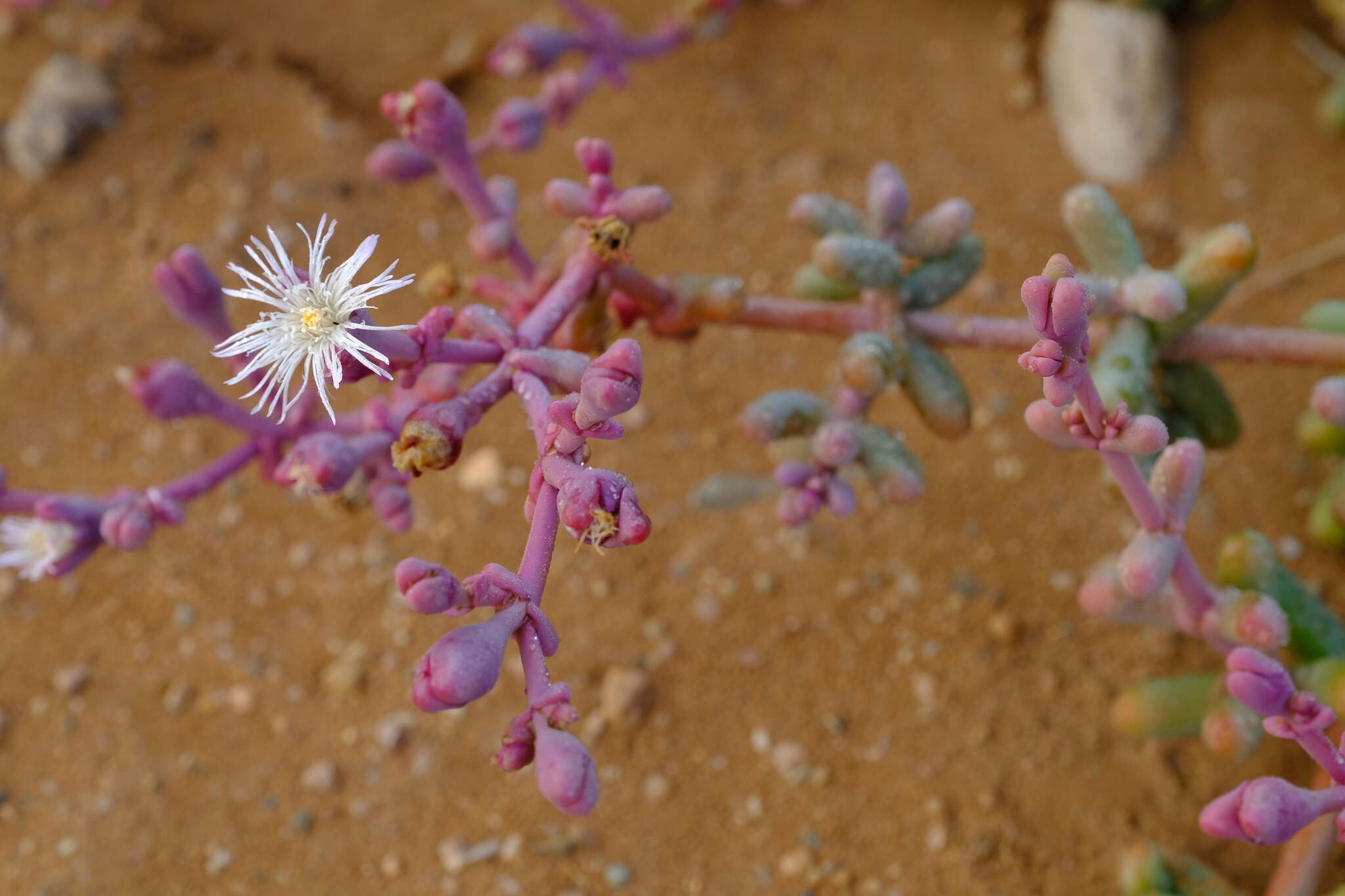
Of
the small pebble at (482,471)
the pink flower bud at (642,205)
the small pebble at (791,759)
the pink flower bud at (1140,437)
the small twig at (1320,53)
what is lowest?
the small pebble at (791,759)

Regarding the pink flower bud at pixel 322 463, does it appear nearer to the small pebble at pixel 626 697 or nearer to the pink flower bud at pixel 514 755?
the pink flower bud at pixel 514 755

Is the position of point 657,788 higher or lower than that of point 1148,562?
lower

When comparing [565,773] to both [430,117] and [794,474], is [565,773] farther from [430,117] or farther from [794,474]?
[430,117]

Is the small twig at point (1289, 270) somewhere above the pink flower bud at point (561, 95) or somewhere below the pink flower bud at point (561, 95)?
below

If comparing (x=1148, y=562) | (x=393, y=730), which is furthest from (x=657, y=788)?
(x=1148, y=562)

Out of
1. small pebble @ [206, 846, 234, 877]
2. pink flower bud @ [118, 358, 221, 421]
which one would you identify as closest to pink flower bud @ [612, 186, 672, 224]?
pink flower bud @ [118, 358, 221, 421]

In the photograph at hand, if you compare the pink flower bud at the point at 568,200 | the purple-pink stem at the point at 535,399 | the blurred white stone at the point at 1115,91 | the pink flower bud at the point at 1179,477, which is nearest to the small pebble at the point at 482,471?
the pink flower bud at the point at 568,200

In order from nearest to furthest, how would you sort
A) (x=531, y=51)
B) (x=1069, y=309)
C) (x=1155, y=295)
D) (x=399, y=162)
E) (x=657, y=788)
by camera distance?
(x=1069, y=309) → (x=1155, y=295) → (x=399, y=162) → (x=657, y=788) → (x=531, y=51)
